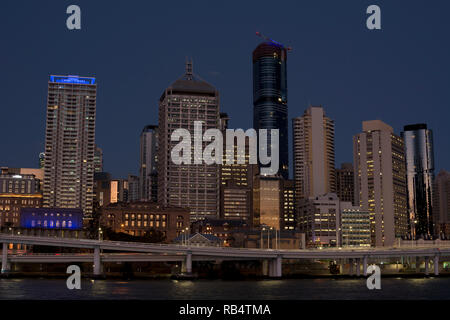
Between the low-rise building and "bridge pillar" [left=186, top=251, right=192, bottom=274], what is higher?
the low-rise building

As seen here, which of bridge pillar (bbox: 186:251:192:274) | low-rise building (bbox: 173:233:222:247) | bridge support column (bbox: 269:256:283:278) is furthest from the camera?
low-rise building (bbox: 173:233:222:247)

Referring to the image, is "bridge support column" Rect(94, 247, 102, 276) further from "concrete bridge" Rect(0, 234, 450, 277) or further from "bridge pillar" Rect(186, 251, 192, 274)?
"bridge pillar" Rect(186, 251, 192, 274)

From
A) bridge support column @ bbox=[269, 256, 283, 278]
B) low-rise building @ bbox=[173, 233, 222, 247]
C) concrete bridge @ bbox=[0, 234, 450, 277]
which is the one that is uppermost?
low-rise building @ bbox=[173, 233, 222, 247]

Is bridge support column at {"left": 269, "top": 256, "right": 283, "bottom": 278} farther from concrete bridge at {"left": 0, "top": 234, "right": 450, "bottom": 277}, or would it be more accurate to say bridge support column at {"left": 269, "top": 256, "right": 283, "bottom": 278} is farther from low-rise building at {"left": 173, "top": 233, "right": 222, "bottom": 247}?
low-rise building at {"left": 173, "top": 233, "right": 222, "bottom": 247}

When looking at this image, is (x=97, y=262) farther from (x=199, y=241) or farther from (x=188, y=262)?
(x=199, y=241)

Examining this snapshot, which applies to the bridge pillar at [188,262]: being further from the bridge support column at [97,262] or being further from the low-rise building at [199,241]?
the low-rise building at [199,241]

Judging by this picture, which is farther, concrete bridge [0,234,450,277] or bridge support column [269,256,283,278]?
bridge support column [269,256,283,278]

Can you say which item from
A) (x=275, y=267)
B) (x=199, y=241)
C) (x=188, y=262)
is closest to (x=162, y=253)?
(x=188, y=262)

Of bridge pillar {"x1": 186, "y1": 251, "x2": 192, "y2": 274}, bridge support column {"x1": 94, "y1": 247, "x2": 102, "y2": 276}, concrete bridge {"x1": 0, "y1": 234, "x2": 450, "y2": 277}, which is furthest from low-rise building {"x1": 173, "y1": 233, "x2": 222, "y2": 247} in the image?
bridge support column {"x1": 94, "y1": 247, "x2": 102, "y2": 276}

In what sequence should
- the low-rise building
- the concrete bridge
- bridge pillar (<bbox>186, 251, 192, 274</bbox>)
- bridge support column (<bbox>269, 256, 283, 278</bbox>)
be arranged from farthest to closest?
the low-rise building
bridge support column (<bbox>269, 256, 283, 278</bbox>)
bridge pillar (<bbox>186, 251, 192, 274</bbox>)
the concrete bridge
